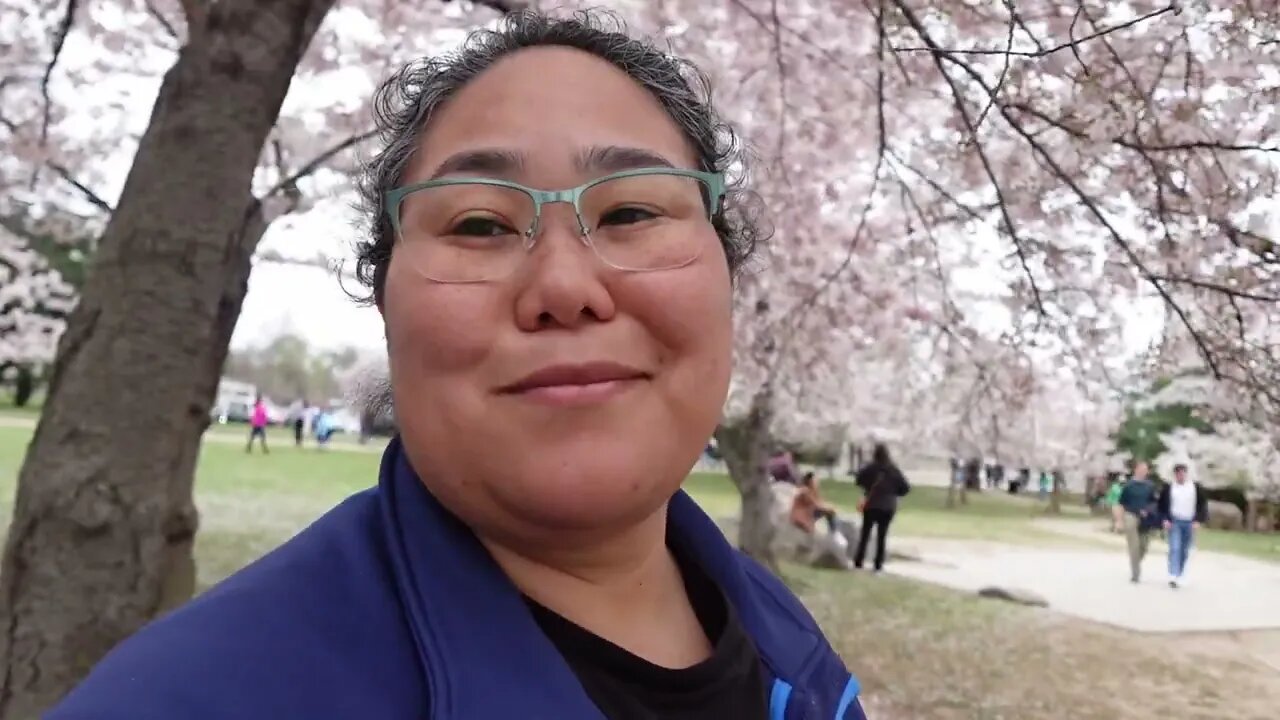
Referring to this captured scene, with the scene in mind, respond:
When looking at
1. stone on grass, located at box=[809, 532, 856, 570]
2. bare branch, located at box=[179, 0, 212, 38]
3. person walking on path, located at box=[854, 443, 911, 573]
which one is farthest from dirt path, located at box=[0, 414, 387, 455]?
bare branch, located at box=[179, 0, 212, 38]

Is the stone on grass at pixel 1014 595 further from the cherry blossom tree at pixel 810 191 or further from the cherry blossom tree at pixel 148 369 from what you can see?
the cherry blossom tree at pixel 148 369

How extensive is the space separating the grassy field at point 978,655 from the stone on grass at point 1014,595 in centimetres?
26

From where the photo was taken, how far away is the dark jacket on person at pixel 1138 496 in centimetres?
719

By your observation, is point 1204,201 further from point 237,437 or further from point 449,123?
point 237,437

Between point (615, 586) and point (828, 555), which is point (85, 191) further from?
point (828, 555)

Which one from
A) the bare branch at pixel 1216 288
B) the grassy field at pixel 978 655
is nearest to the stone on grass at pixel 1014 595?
the grassy field at pixel 978 655

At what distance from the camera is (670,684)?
33.0 inches

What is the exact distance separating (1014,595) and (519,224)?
24.2 ft

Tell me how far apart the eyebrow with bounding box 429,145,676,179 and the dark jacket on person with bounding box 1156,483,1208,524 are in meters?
7.51

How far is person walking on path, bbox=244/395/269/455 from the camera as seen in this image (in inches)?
655

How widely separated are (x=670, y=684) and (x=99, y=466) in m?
1.66

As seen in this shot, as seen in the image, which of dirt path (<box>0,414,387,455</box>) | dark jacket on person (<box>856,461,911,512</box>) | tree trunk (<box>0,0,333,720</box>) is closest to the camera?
tree trunk (<box>0,0,333,720</box>)

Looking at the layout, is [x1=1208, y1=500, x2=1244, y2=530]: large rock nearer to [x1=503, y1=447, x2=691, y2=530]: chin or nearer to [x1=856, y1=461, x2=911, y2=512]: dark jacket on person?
[x1=856, y1=461, x2=911, y2=512]: dark jacket on person

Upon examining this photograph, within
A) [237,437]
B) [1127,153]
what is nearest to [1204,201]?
[1127,153]
